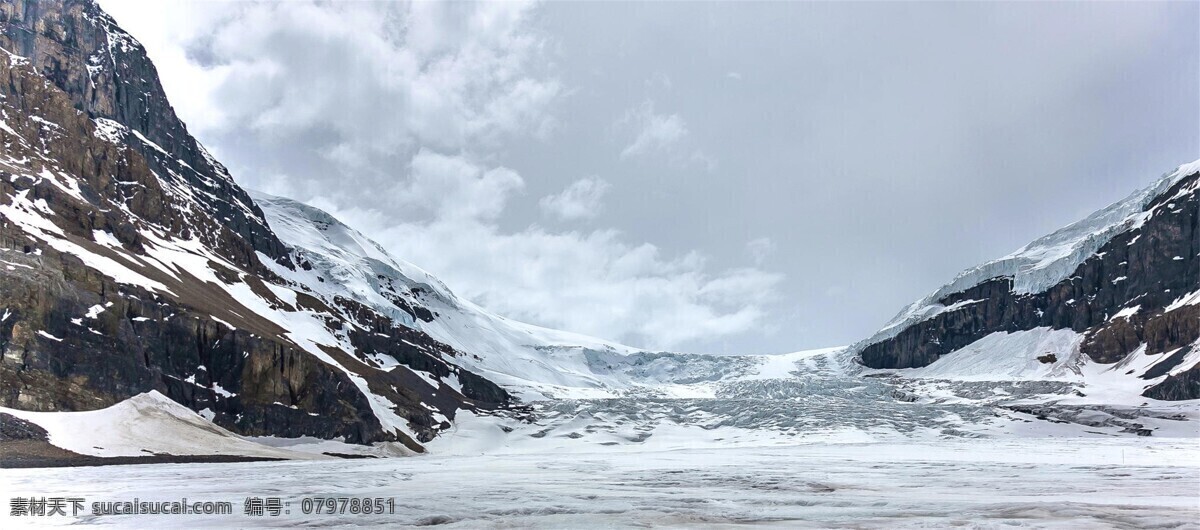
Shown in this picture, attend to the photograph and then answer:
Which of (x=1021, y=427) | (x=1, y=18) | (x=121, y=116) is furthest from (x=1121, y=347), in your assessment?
(x=1, y=18)

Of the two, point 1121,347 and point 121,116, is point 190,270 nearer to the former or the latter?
point 121,116

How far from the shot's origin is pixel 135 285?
291 feet

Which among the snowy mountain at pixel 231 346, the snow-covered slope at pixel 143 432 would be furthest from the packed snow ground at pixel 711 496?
the snowy mountain at pixel 231 346

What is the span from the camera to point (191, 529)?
21188 mm

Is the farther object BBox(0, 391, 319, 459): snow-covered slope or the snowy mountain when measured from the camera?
the snowy mountain

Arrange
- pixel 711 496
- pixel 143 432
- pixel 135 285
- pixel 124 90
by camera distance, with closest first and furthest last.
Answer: pixel 711 496 → pixel 143 432 → pixel 135 285 → pixel 124 90

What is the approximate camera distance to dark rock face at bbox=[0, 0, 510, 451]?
75.4 m

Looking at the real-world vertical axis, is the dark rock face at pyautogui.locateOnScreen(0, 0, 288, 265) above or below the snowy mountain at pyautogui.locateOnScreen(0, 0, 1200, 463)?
above

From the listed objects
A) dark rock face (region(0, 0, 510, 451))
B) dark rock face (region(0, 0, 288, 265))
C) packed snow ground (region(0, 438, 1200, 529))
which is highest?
dark rock face (region(0, 0, 288, 265))

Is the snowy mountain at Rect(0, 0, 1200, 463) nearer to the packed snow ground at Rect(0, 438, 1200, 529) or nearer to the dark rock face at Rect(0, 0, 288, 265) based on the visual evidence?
the dark rock face at Rect(0, 0, 288, 265)

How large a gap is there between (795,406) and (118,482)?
4537 inches

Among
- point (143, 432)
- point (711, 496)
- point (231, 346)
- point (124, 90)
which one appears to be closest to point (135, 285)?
point (231, 346)

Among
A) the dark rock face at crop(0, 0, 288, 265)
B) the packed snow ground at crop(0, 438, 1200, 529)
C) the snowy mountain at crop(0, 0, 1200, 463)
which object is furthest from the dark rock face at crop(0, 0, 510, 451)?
the packed snow ground at crop(0, 438, 1200, 529)

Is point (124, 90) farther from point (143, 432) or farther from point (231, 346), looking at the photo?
point (143, 432)
